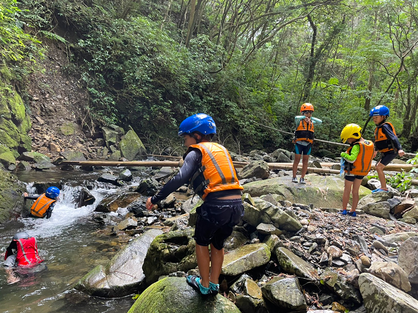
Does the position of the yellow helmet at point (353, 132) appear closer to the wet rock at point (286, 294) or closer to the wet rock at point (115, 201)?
the wet rock at point (286, 294)

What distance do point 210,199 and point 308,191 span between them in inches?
176

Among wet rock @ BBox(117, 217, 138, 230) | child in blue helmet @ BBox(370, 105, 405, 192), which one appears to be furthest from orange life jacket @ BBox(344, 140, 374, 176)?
wet rock @ BBox(117, 217, 138, 230)

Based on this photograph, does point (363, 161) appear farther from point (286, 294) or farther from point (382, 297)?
point (286, 294)

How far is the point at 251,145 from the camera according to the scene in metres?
18.0

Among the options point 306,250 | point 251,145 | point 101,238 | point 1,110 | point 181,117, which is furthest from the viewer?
point 251,145

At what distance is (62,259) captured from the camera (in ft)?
15.6

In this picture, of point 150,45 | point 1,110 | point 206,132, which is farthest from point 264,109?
point 206,132

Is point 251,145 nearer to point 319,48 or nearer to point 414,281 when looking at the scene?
point 319,48

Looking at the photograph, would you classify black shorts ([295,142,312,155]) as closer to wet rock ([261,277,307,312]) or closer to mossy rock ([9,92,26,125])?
wet rock ([261,277,307,312])

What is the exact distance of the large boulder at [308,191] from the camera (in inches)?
238

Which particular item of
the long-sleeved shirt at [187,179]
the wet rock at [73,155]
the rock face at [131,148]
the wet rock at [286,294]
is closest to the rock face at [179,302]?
the wet rock at [286,294]

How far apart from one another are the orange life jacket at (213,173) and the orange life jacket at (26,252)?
3659 millimetres

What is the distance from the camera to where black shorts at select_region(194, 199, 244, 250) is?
2.42 meters

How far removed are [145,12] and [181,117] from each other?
929cm
